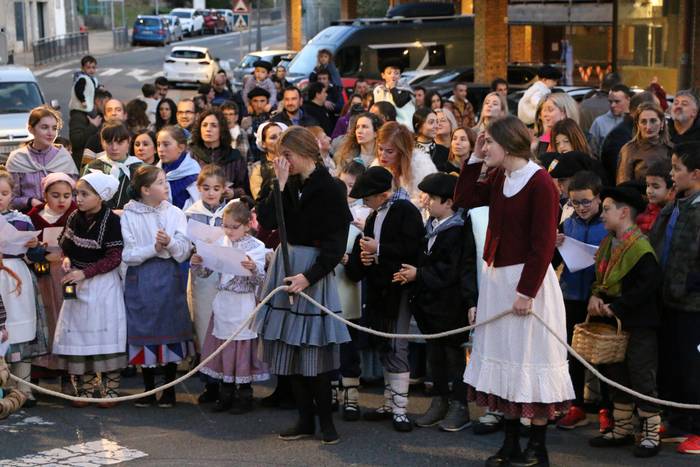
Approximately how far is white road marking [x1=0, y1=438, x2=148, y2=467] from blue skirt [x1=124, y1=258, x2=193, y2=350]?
3.58ft

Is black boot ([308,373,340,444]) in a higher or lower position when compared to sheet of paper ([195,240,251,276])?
lower

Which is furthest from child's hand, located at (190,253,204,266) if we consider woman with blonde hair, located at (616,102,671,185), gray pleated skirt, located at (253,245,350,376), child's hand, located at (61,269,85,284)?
woman with blonde hair, located at (616,102,671,185)

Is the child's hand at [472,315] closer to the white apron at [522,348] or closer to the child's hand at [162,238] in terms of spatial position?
the white apron at [522,348]

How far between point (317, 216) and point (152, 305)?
183 centimetres

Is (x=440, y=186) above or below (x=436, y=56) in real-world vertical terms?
below

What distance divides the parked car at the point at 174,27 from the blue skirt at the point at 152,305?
61.3 metres

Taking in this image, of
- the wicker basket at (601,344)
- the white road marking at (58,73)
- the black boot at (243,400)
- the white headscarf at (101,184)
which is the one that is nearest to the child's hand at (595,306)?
the wicker basket at (601,344)

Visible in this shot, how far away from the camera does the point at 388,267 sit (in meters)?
8.21

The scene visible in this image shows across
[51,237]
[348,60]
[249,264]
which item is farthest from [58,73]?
[249,264]

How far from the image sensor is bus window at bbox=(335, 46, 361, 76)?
92.8 ft

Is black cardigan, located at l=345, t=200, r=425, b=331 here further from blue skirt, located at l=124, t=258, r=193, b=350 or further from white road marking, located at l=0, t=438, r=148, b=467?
white road marking, located at l=0, t=438, r=148, b=467

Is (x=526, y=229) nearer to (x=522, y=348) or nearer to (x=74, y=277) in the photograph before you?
(x=522, y=348)

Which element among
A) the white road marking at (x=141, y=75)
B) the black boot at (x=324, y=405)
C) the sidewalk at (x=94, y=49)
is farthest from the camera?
the sidewalk at (x=94, y=49)

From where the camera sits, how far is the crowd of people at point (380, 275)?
7.09 m
